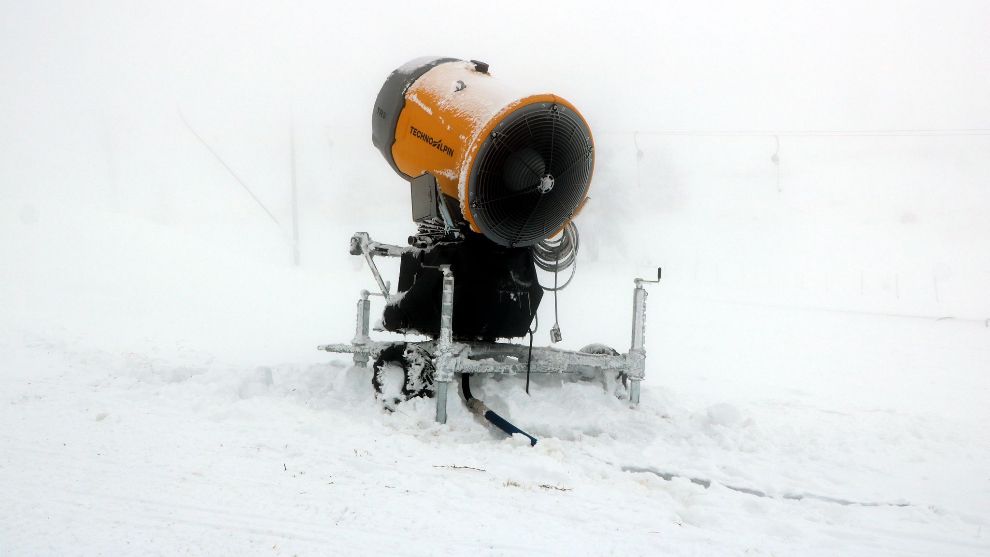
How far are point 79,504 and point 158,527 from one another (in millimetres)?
495

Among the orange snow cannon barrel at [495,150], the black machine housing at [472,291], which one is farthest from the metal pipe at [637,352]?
the orange snow cannon barrel at [495,150]

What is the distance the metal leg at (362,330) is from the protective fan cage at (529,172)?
1596 mm

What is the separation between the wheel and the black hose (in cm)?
24

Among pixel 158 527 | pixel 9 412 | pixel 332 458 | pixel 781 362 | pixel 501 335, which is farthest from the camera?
pixel 781 362

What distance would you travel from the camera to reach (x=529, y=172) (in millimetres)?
4234

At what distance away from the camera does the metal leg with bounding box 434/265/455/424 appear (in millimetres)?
4152

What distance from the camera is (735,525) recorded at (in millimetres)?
2766

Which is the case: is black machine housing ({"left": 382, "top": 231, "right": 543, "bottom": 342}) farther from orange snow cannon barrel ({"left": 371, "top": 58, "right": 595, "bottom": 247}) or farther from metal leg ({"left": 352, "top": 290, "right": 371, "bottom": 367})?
metal leg ({"left": 352, "top": 290, "right": 371, "bottom": 367})

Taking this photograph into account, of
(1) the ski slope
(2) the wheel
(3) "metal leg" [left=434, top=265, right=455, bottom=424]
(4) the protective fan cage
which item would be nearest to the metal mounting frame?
(3) "metal leg" [left=434, top=265, right=455, bottom=424]

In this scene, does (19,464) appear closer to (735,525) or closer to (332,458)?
(332,458)

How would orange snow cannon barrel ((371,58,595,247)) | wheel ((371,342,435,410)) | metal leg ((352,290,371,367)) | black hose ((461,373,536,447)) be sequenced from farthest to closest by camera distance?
metal leg ((352,290,371,367)), wheel ((371,342,435,410)), orange snow cannon barrel ((371,58,595,247)), black hose ((461,373,536,447))

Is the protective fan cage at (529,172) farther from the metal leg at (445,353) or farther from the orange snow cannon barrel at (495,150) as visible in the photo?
the metal leg at (445,353)

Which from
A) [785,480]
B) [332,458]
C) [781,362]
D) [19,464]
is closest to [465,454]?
[332,458]

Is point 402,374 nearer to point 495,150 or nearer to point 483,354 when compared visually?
point 483,354
